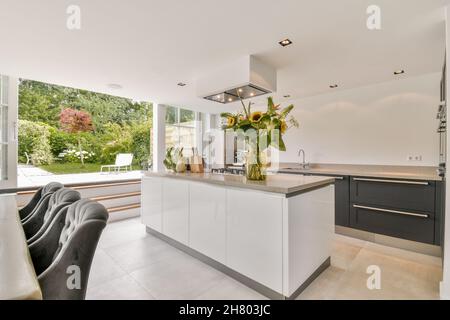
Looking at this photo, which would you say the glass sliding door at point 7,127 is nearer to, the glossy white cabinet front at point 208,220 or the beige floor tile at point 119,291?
Result: the beige floor tile at point 119,291

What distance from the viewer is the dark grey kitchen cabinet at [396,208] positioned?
2332mm

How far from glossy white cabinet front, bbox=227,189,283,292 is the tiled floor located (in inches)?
8.2

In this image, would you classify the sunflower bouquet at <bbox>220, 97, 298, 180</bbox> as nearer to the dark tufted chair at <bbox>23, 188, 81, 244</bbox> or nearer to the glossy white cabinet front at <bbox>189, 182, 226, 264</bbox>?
the glossy white cabinet front at <bbox>189, 182, 226, 264</bbox>

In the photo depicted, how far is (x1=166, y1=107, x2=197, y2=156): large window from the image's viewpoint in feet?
17.0

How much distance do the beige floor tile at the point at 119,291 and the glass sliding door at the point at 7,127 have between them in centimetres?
235

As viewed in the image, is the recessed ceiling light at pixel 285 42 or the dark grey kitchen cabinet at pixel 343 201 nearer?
the recessed ceiling light at pixel 285 42

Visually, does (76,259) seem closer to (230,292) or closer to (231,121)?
(230,292)

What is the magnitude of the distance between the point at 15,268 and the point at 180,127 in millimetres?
4862

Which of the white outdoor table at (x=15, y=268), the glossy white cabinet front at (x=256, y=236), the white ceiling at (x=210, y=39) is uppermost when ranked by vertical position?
the white ceiling at (x=210, y=39)

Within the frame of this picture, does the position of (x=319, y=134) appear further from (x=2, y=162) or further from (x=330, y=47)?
(x=2, y=162)

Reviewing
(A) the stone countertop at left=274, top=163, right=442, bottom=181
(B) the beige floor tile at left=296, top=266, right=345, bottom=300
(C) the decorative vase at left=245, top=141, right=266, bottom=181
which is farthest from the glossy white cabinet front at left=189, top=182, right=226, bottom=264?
(A) the stone countertop at left=274, top=163, right=442, bottom=181

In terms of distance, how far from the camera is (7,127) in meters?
2.89

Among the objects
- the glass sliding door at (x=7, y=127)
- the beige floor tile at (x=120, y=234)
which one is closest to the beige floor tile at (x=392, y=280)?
the beige floor tile at (x=120, y=234)
